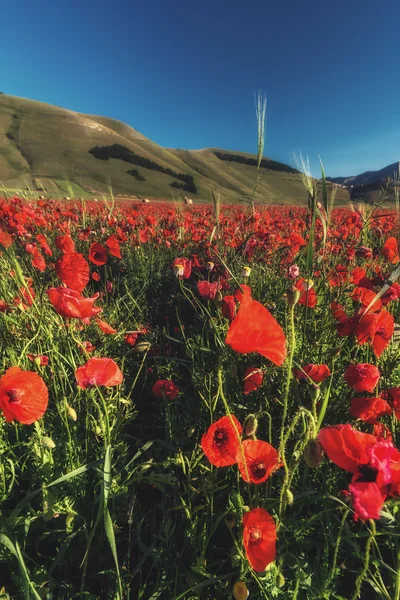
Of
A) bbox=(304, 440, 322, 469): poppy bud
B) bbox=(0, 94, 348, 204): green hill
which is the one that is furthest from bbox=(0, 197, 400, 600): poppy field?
bbox=(0, 94, 348, 204): green hill

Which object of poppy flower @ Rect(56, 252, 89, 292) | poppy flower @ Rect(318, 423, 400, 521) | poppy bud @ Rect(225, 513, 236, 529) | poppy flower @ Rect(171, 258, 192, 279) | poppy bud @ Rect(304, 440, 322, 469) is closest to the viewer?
poppy flower @ Rect(318, 423, 400, 521)

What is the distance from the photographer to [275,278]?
2.63 meters

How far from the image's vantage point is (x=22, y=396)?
0.97m

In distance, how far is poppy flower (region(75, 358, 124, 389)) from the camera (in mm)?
1071

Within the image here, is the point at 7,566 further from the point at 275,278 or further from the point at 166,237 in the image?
the point at 166,237

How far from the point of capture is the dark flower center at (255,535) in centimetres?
89

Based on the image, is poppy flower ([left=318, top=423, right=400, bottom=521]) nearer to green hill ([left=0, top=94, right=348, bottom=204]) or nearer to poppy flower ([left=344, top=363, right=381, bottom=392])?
poppy flower ([left=344, top=363, right=381, bottom=392])

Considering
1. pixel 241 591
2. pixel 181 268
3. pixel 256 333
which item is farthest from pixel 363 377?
pixel 181 268

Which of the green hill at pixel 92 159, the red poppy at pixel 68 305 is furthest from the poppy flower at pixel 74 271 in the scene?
the green hill at pixel 92 159

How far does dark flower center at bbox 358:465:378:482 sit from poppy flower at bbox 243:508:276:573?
38 centimetres

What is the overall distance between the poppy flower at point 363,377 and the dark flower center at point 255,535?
0.51 meters

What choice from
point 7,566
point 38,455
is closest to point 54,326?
point 38,455

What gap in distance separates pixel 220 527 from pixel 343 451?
860 mm

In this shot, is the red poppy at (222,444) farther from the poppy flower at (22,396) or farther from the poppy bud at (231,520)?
the poppy flower at (22,396)
